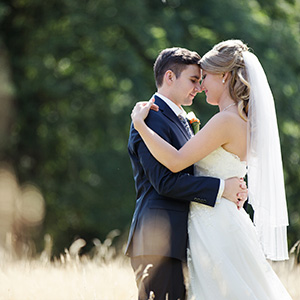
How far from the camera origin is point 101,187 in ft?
41.6

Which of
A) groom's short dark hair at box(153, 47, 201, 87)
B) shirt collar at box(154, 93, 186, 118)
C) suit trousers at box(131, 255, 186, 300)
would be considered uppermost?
groom's short dark hair at box(153, 47, 201, 87)

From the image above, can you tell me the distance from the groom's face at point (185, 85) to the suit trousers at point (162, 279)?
1.08 meters

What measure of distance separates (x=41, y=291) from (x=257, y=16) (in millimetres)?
7995

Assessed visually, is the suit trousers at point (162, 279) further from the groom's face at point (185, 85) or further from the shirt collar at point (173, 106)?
the groom's face at point (185, 85)

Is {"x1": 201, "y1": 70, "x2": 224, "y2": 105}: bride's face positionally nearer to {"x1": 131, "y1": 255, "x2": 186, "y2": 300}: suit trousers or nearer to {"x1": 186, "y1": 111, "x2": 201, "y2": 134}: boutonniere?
{"x1": 186, "y1": 111, "x2": 201, "y2": 134}: boutonniere

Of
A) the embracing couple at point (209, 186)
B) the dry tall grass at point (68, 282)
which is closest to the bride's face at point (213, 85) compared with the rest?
the embracing couple at point (209, 186)

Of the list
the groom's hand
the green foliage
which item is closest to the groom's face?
the groom's hand

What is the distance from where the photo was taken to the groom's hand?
3.72 meters

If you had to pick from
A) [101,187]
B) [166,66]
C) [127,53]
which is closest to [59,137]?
[101,187]

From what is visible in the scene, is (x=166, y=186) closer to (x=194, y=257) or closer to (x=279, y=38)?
(x=194, y=257)

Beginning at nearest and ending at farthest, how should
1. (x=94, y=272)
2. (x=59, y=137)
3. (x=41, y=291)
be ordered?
1. (x=41, y=291)
2. (x=94, y=272)
3. (x=59, y=137)

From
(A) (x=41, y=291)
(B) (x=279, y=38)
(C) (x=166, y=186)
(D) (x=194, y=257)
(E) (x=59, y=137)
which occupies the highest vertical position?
(B) (x=279, y=38)

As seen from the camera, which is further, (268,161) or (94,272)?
(94,272)

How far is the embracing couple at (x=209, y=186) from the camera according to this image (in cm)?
361
